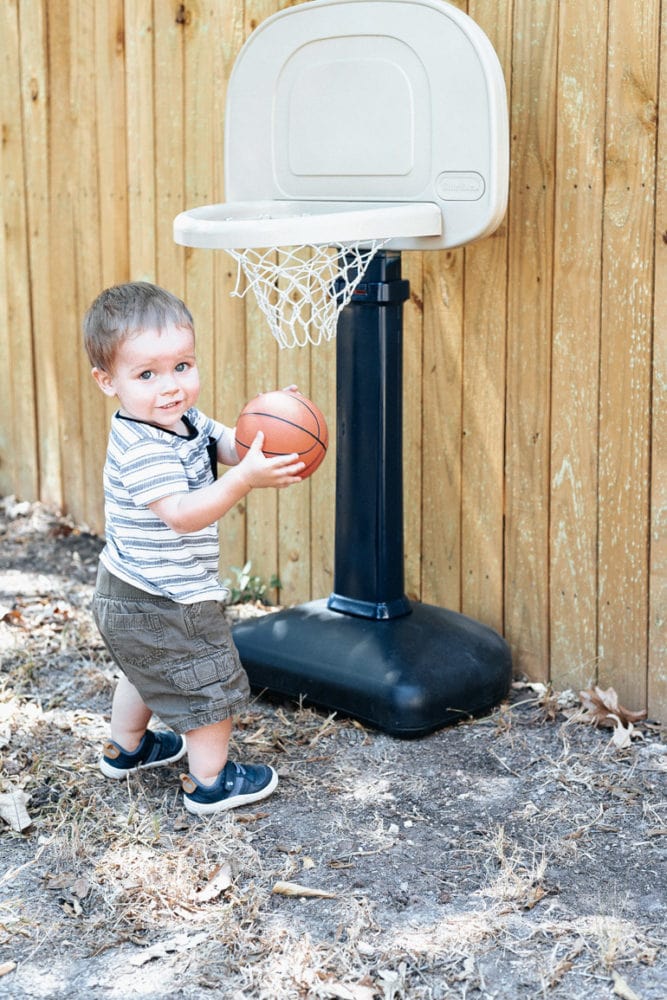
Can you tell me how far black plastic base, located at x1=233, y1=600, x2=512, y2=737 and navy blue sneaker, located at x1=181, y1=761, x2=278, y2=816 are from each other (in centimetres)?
45

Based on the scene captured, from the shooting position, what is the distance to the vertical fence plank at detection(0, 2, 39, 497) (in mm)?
5797

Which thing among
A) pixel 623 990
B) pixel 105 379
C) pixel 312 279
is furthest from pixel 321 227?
pixel 623 990

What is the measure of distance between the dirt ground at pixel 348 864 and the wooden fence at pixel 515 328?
1.29 feet

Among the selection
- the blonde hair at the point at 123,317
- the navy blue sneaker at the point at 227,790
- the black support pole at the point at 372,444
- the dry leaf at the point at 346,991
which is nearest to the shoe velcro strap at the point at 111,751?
the navy blue sneaker at the point at 227,790

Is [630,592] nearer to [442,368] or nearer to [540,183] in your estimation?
[442,368]

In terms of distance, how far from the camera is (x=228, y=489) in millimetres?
2914

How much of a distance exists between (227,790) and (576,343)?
5.13ft

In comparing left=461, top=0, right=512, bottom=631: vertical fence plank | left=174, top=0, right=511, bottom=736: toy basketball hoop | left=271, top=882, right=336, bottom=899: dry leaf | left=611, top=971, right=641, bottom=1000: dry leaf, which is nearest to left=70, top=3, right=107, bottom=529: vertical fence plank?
left=174, top=0, right=511, bottom=736: toy basketball hoop

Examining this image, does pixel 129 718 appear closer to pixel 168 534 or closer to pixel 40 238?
pixel 168 534

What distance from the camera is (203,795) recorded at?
3.24m

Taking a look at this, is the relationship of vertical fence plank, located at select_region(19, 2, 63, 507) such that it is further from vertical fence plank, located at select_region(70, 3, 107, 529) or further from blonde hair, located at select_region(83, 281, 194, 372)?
blonde hair, located at select_region(83, 281, 194, 372)

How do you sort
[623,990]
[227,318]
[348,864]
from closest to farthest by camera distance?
[623,990] → [348,864] → [227,318]

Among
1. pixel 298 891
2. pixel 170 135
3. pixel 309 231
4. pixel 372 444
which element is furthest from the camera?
pixel 170 135

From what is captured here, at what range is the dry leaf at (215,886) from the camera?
2.81 m
